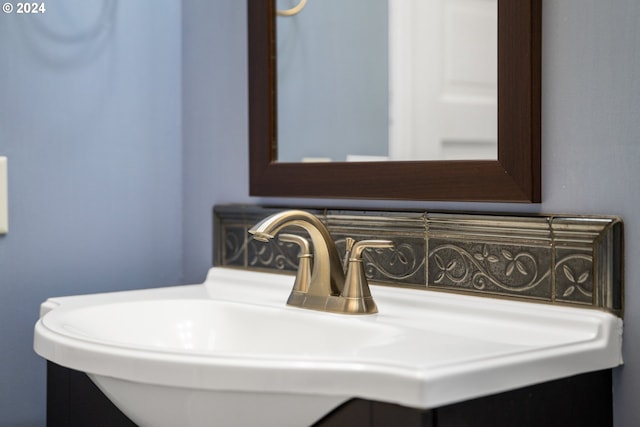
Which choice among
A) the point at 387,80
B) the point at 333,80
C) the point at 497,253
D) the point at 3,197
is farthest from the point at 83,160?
the point at 497,253

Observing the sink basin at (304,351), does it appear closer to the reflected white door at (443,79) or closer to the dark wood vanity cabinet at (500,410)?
the dark wood vanity cabinet at (500,410)

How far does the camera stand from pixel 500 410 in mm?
941

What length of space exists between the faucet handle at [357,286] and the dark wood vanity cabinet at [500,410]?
296 mm

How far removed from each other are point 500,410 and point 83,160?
921 mm

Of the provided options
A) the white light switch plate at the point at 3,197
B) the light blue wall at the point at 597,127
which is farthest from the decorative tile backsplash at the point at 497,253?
the white light switch plate at the point at 3,197

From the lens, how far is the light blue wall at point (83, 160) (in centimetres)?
150

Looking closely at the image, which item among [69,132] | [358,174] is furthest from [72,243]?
[358,174]

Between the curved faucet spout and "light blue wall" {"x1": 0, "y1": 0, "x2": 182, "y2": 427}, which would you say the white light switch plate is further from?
the curved faucet spout

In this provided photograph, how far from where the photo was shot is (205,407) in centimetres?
95

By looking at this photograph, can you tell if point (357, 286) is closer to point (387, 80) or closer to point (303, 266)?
point (303, 266)

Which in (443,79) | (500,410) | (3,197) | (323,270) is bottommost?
(500,410)

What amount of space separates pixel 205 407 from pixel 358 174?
516 millimetres

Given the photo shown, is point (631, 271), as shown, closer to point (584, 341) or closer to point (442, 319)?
point (584, 341)

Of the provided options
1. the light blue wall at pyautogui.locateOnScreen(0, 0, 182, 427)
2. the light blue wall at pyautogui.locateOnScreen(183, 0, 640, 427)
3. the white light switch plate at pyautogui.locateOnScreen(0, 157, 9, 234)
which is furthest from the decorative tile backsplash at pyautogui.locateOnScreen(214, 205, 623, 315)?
the white light switch plate at pyautogui.locateOnScreen(0, 157, 9, 234)
